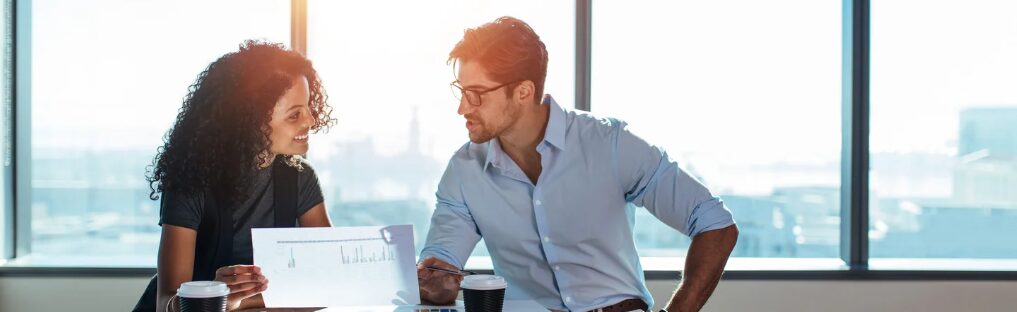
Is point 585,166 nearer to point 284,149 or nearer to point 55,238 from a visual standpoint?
point 284,149

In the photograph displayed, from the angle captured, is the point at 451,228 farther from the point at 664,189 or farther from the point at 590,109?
the point at 590,109

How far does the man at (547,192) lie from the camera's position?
235cm

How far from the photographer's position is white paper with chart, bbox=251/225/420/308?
74.7 inches

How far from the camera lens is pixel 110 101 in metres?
3.64

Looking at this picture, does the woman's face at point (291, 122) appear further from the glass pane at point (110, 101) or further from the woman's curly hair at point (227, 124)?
the glass pane at point (110, 101)

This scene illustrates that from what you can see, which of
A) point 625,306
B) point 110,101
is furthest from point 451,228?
point 110,101

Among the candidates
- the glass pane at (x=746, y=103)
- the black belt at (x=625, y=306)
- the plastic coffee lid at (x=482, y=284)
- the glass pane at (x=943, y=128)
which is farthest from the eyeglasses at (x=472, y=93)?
the glass pane at (x=943, y=128)

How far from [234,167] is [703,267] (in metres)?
1.08

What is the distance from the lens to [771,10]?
374 cm

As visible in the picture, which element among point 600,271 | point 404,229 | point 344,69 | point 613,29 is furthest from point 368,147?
point 404,229

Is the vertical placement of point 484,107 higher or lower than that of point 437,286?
higher

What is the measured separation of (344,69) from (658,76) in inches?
44.9

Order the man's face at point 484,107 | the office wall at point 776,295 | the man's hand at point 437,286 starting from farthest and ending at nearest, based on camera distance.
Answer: the office wall at point 776,295 < the man's face at point 484,107 < the man's hand at point 437,286

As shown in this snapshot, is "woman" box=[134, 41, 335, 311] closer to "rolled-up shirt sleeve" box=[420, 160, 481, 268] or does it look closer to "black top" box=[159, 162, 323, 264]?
"black top" box=[159, 162, 323, 264]
